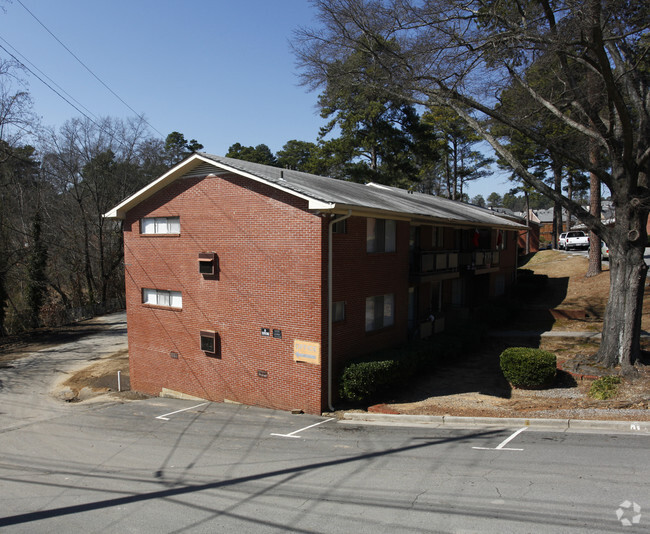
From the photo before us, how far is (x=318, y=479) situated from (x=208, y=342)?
8.38m

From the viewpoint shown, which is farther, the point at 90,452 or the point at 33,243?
the point at 33,243

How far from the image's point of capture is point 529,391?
1392cm

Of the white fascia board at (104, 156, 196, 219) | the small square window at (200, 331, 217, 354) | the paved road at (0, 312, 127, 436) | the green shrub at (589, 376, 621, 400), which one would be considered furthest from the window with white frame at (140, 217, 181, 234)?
the green shrub at (589, 376, 621, 400)

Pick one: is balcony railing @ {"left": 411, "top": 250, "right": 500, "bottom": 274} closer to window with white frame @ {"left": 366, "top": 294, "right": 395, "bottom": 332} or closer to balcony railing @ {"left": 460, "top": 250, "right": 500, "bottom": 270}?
balcony railing @ {"left": 460, "top": 250, "right": 500, "bottom": 270}

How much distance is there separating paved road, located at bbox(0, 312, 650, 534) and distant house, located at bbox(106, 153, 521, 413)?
2.14 metres

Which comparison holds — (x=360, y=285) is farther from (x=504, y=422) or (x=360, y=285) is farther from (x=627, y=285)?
(x=627, y=285)

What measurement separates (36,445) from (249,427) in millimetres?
5628

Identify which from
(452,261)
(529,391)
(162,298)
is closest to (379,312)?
(529,391)

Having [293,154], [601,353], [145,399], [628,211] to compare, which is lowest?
[145,399]

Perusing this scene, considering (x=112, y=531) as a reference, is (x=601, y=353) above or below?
above

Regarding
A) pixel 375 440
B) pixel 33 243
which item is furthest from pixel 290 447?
pixel 33 243

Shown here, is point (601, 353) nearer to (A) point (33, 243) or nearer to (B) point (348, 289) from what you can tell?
(B) point (348, 289)

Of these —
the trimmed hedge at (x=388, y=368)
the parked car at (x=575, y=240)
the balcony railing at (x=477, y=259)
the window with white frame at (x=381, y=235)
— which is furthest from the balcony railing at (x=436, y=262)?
the parked car at (x=575, y=240)

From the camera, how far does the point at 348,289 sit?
46.0 feet
